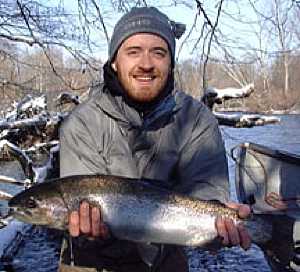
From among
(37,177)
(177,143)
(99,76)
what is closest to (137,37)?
(177,143)

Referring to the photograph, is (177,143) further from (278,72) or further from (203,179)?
(278,72)

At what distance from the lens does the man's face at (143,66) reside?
233 cm

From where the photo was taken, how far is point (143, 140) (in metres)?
2.33

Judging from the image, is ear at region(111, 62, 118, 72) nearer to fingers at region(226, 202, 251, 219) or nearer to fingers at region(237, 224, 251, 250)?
fingers at region(226, 202, 251, 219)

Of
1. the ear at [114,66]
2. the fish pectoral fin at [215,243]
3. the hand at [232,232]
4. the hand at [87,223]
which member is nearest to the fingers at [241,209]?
the hand at [232,232]

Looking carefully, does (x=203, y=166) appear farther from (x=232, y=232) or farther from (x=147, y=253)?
(x=147, y=253)

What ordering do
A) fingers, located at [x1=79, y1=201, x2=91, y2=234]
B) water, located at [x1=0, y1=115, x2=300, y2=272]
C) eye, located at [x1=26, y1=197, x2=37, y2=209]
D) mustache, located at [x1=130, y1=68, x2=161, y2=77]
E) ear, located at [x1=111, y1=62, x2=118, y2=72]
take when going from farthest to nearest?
water, located at [x1=0, y1=115, x2=300, y2=272] < ear, located at [x1=111, y1=62, x2=118, y2=72] < mustache, located at [x1=130, y1=68, x2=161, y2=77] < eye, located at [x1=26, y1=197, x2=37, y2=209] < fingers, located at [x1=79, y1=201, x2=91, y2=234]

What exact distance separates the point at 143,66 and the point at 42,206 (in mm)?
764

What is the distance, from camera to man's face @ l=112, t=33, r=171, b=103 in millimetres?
2334

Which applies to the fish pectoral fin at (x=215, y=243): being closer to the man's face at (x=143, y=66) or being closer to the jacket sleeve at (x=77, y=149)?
the jacket sleeve at (x=77, y=149)

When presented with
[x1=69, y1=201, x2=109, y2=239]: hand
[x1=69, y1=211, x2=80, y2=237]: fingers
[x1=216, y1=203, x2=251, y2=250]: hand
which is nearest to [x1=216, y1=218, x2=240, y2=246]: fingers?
[x1=216, y1=203, x2=251, y2=250]: hand

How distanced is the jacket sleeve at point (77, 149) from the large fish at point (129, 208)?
110 millimetres

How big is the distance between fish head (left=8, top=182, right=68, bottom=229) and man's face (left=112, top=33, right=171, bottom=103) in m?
0.57

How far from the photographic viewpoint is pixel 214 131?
2.41m
